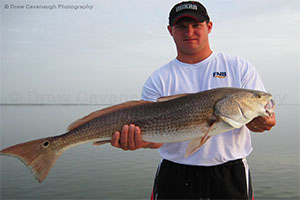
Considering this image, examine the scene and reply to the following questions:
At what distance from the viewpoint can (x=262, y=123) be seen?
3301 millimetres

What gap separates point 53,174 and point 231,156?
12.0 metres

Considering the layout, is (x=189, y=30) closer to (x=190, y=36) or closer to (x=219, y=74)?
(x=190, y=36)

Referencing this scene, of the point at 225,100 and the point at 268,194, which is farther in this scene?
the point at 268,194

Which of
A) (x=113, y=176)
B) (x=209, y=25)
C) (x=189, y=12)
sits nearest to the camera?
(x=189, y=12)

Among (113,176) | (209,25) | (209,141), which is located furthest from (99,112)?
(113,176)

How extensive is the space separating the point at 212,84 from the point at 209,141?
78 cm

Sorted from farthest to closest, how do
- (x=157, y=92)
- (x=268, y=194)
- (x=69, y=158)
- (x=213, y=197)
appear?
(x=69, y=158) < (x=268, y=194) < (x=157, y=92) < (x=213, y=197)

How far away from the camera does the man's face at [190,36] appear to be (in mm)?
3672

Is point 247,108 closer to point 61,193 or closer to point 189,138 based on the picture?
point 189,138

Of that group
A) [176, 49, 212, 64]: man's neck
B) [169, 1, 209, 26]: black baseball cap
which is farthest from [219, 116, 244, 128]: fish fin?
[169, 1, 209, 26]: black baseball cap

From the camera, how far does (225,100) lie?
3.33 meters

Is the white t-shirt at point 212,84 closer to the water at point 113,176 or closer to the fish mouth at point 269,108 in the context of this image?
the fish mouth at point 269,108

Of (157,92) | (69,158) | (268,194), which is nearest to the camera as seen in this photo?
(157,92)

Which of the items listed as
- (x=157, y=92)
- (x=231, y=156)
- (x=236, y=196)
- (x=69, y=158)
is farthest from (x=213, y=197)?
(x=69, y=158)
